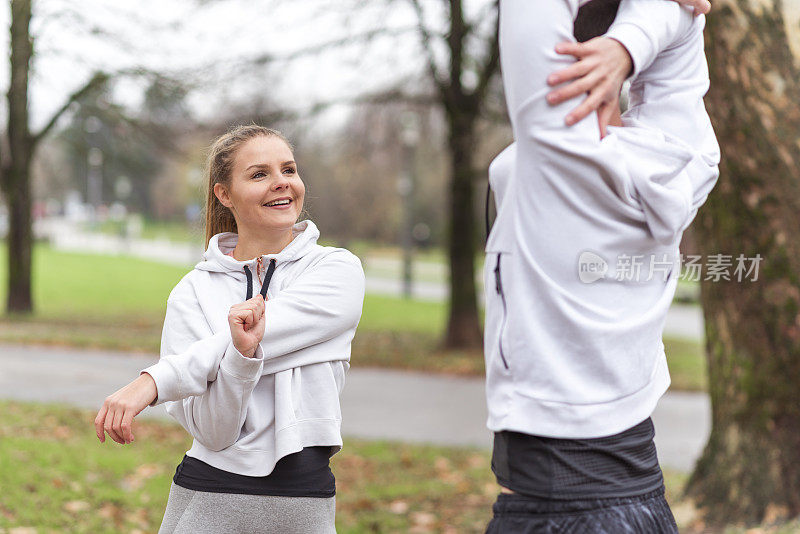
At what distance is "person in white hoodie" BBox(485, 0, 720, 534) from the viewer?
1520 mm

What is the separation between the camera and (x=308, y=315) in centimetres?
210

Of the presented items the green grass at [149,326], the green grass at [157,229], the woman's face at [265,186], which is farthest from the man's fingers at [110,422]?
the green grass at [157,229]

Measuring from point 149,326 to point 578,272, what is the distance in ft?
52.4

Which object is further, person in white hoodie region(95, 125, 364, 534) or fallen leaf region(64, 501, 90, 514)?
fallen leaf region(64, 501, 90, 514)

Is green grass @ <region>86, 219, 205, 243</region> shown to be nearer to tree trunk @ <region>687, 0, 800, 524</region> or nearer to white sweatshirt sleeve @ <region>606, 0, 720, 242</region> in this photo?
tree trunk @ <region>687, 0, 800, 524</region>

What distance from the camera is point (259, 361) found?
1.95m

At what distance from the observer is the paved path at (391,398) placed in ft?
26.8

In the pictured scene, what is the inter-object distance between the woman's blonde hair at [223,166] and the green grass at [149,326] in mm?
9734

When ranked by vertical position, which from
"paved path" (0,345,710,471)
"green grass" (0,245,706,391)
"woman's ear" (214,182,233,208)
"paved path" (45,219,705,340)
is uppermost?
"woman's ear" (214,182,233,208)

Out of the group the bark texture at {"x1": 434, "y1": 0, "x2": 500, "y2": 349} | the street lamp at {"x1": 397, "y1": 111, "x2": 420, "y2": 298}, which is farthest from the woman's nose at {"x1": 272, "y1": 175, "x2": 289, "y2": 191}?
the street lamp at {"x1": 397, "y1": 111, "x2": 420, "y2": 298}

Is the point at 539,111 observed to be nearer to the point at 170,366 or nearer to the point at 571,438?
the point at 571,438

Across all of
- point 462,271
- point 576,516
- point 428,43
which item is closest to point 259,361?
point 576,516

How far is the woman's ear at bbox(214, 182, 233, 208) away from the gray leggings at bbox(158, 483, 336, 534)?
0.70 metres

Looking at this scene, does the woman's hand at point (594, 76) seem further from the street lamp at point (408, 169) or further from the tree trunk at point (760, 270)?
the street lamp at point (408, 169)
